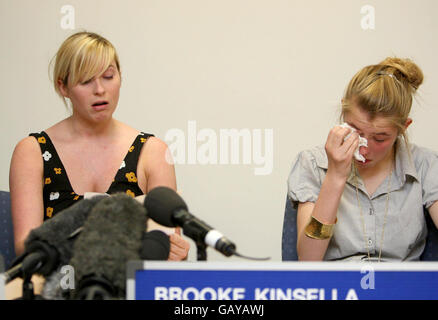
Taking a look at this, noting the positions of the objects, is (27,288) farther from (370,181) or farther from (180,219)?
(370,181)

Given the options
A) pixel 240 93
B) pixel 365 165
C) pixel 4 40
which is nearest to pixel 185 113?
pixel 240 93

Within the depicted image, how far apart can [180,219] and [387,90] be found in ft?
3.06

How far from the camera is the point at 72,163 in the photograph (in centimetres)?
177

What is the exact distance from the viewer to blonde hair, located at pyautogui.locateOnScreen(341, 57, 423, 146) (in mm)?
1587

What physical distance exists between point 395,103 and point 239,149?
42.7 inches

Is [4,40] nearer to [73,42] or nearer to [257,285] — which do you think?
[73,42]

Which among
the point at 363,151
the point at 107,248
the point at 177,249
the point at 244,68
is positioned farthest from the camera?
the point at 244,68

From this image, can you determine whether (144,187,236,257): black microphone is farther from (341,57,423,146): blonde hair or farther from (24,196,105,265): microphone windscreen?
(341,57,423,146): blonde hair

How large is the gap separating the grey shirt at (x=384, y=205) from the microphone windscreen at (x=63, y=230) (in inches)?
34.5

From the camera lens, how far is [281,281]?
822mm

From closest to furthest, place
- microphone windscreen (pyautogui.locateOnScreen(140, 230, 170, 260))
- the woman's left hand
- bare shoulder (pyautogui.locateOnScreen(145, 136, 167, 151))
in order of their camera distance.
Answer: microphone windscreen (pyautogui.locateOnScreen(140, 230, 170, 260)) < the woman's left hand < bare shoulder (pyautogui.locateOnScreen(145, 136, 167, 151))

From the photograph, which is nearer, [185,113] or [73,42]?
[73,42]

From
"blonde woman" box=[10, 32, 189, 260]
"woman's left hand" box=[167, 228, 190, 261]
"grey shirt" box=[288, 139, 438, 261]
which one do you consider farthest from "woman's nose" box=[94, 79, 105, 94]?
"grey shirt" box=[288, 139, 438, 261]

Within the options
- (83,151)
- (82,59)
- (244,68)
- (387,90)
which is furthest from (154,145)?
(244,68)
